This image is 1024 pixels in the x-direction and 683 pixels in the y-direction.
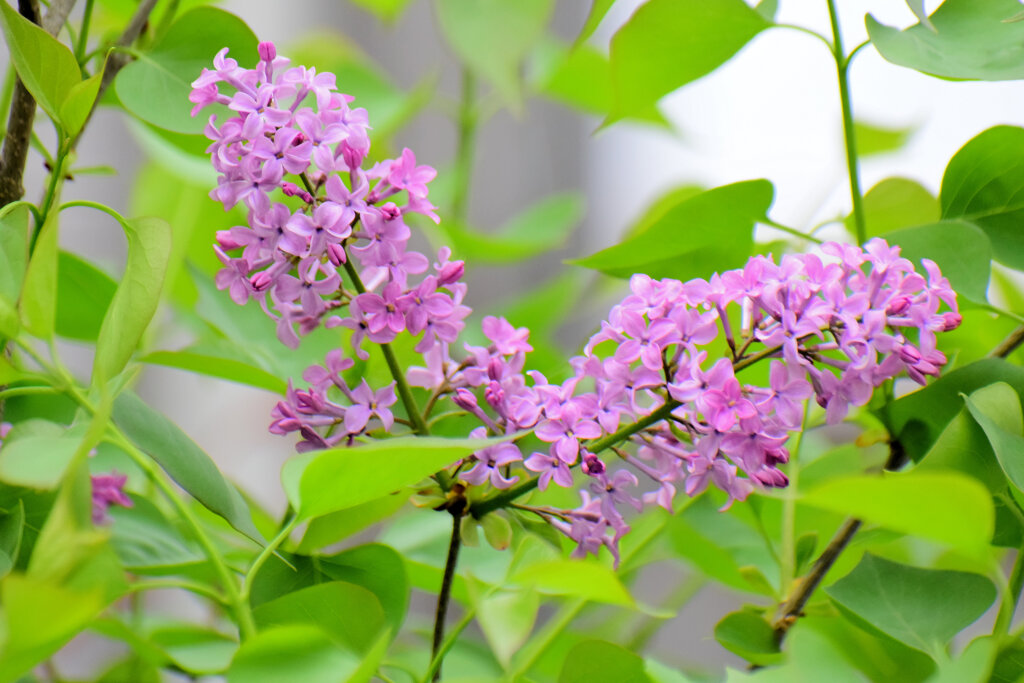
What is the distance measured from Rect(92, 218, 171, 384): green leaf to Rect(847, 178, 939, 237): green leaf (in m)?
0.24

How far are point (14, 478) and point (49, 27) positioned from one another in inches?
5.7

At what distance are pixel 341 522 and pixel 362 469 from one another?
75 millimetres

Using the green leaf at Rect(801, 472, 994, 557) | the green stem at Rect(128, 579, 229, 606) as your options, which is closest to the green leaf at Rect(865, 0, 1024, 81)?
the green leaf at Rect(801, 472, 994, 557)

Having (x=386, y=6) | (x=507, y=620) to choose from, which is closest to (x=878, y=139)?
(x=386, y=6)

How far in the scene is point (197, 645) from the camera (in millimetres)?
325

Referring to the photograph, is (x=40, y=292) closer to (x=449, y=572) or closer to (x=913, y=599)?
(x=449, y=572)

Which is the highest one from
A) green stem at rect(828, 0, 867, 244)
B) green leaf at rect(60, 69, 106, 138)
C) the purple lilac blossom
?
green stem at rect(828, 0, 867, 244)

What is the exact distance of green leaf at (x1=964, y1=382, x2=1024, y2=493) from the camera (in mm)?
202

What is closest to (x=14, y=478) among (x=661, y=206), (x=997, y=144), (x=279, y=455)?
(x=997, y=144)

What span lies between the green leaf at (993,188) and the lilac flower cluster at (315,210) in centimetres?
16

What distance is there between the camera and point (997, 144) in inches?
10.2

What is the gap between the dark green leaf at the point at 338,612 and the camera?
22 cm

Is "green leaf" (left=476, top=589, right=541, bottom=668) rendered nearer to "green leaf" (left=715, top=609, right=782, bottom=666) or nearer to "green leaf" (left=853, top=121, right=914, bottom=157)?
"green leaf" (left=715, top=609, right=782, bottom=666)

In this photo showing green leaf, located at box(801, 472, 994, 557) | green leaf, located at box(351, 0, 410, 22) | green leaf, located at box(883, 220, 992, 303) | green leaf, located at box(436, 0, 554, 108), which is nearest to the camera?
green leaf, located at box(801, 472, 994, 557)
